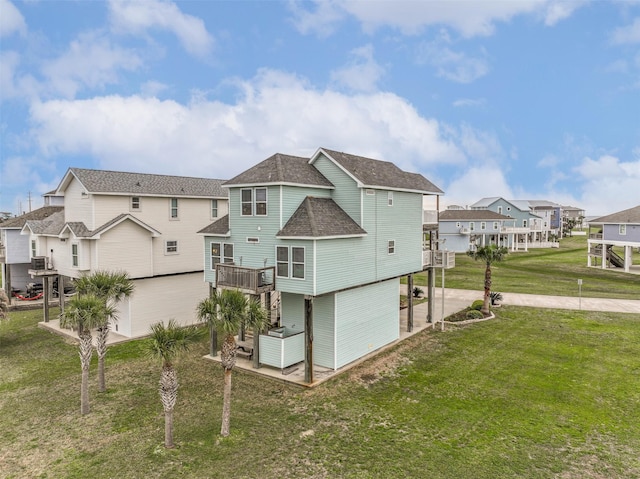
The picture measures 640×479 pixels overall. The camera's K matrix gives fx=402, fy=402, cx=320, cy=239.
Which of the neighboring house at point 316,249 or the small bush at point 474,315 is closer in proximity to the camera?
the neighboring house at point 316,249

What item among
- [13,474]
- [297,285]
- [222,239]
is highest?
[222,239]

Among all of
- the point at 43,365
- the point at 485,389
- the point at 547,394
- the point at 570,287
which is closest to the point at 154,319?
the point at 43,365

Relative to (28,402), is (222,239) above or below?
above

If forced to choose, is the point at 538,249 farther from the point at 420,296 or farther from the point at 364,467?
the point at 364,467

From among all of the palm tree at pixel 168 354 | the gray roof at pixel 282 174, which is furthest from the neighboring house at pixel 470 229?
the palm tree at pixel 168 354

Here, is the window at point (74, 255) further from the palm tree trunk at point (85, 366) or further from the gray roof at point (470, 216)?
the gray roof at point (470, 216)

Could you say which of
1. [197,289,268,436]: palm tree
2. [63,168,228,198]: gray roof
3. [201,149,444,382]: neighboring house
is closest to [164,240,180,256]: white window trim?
[63,168,228,198]: gray roof
